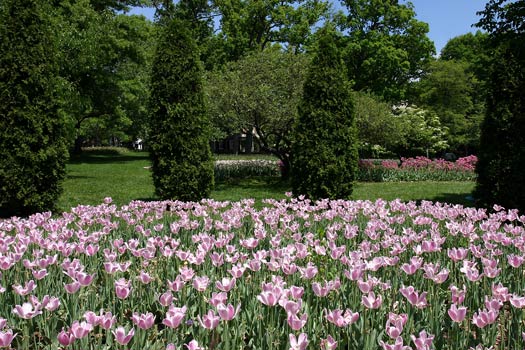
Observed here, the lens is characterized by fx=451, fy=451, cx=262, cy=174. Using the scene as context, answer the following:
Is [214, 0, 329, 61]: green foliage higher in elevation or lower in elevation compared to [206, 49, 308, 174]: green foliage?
higher

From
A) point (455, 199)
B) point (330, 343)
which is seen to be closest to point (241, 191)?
point (455, 199)

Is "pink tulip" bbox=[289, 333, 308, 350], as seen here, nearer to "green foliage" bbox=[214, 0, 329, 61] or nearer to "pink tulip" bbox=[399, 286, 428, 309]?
"pink tulip" bbox=[399, 286, 428, 309]

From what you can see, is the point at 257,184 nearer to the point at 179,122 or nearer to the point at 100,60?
the point at 179,122

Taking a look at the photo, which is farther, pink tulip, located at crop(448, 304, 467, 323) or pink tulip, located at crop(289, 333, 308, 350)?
pink tulip, located at crop(448, 304, 467, 323)

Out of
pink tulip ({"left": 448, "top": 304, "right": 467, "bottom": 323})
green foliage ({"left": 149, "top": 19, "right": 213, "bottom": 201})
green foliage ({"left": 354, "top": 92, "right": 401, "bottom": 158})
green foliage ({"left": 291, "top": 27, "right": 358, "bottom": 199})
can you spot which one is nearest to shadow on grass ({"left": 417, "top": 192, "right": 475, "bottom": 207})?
green foliage ({"left": 291, "top": 27, "right": 358, "bottom": 199})

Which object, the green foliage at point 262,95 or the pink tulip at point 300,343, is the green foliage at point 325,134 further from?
the pink tulip at point 300,343

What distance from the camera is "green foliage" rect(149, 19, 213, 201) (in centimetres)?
1070

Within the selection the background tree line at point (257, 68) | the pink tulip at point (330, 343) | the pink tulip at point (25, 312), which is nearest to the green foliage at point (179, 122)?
the background tree line at point (257, 68)

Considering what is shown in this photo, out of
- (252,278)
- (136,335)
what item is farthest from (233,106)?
(136,335)

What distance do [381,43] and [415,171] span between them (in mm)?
15024

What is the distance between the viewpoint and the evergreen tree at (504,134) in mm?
9242

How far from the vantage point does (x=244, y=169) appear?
22016 millimetres

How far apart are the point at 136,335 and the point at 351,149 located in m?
9.05

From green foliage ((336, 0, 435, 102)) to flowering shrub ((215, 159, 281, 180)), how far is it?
14696mm
